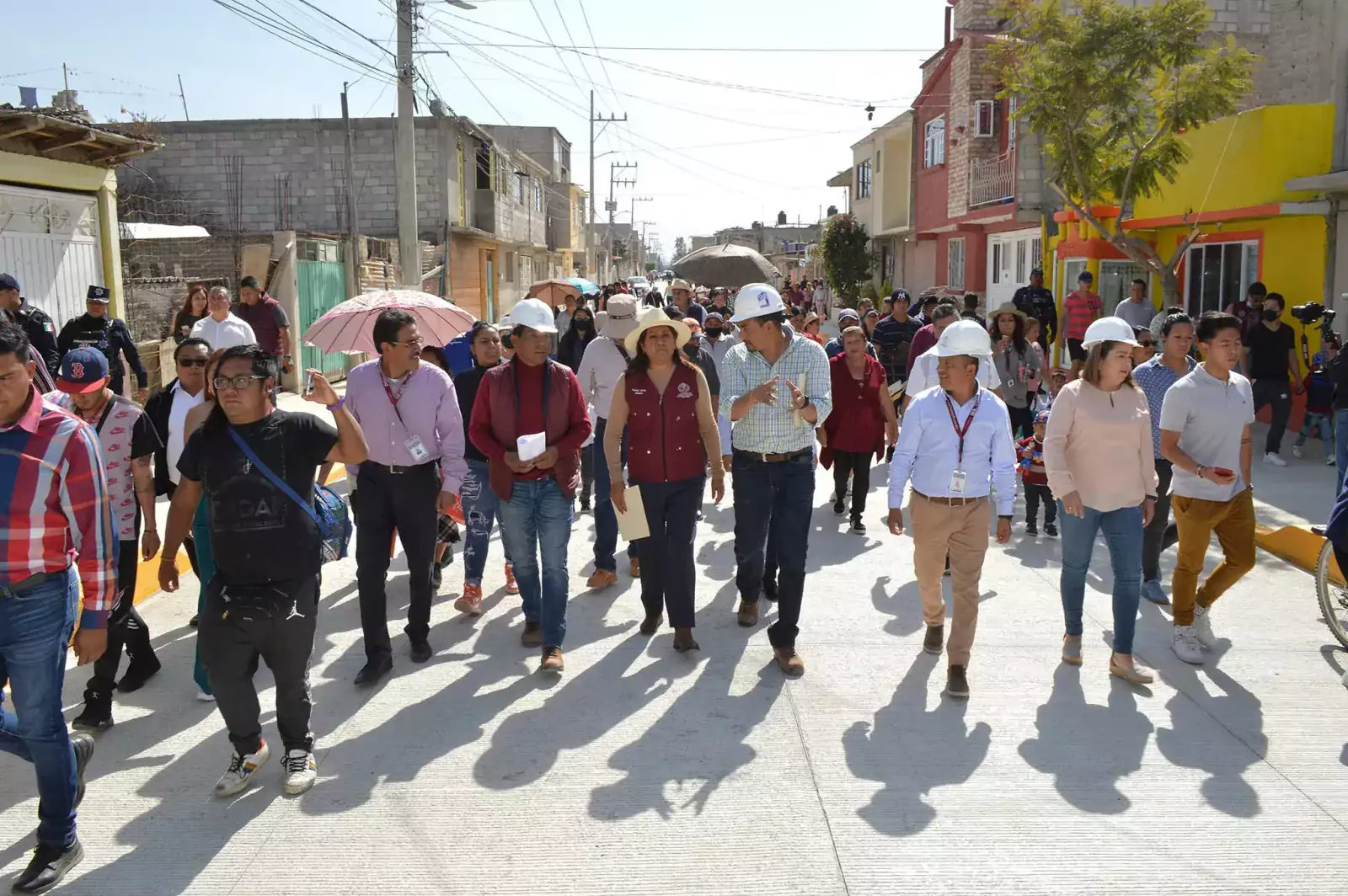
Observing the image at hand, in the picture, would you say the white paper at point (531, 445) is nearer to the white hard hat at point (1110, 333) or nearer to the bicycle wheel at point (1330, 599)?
the white hard hat at point (1110, 333)

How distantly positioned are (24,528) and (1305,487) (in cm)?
1021

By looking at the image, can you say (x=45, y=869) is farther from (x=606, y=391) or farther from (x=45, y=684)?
(x=606, y=391)

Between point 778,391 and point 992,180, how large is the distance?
20147mm

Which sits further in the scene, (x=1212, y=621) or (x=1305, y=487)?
(x=1305, y=487)

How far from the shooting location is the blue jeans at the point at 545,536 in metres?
5.71

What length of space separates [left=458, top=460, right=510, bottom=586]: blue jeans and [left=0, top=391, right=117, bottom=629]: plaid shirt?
2.95 metres

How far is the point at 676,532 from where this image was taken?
5969mm

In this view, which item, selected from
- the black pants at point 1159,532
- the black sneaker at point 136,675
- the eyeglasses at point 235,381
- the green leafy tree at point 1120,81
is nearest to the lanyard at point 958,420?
the black pants at point 1159,532

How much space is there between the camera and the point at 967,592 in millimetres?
5336

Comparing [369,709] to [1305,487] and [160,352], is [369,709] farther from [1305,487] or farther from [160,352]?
[160,352]

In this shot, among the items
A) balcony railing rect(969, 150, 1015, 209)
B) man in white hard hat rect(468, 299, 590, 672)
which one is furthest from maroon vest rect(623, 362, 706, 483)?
balcony railing rect(969, 150, 1015, 209)

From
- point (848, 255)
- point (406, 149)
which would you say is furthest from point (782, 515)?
point (848, 255)

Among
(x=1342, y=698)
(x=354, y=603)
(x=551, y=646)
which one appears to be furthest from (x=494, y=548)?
(x=1342, y=698)

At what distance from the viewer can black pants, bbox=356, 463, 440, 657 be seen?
18.0ft
